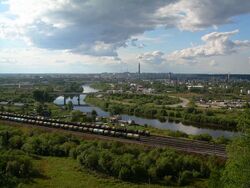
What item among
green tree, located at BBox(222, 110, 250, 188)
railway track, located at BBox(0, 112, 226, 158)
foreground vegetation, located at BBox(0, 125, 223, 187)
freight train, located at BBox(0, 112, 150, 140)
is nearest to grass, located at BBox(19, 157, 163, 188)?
foreground vegetation, located at BBox(0, 125, 223, 187)

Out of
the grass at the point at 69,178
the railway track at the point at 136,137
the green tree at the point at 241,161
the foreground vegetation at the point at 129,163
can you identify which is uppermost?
the green tree at the point at 241,161

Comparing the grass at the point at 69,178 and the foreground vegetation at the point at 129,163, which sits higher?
the foreground vegetation at the point at 129,163

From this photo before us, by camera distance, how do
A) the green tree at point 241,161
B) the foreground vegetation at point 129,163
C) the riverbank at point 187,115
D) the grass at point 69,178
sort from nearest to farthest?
the green tree at point 241,161
the grass at point 69,178
the foreground vegetation at point 129,163
the riverbank at point 187,115

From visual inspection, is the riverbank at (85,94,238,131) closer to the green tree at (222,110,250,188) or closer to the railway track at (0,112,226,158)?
the railway track at (0,112,226,158)

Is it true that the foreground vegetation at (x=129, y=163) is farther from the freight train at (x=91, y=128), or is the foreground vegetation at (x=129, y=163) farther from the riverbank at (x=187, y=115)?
the riverbank at (x=187, y=115)

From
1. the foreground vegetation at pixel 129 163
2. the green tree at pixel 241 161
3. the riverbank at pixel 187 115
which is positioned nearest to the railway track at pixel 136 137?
the foreground vegetation at pixel 129 163

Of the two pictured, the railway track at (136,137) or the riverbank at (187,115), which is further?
the riverbank at (187,115)

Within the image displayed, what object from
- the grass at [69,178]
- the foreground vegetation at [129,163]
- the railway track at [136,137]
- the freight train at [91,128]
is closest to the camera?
the grass at [69,178]
